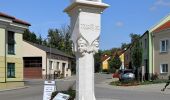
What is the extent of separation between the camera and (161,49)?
5347 centimetres

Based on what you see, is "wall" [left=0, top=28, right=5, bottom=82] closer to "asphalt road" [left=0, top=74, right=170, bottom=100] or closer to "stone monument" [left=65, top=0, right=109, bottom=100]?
"asphalt road" [left=0, top=74, right=170, bottom=100]

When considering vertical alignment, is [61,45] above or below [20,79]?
above

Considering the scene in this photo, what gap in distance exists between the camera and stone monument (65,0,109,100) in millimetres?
10031

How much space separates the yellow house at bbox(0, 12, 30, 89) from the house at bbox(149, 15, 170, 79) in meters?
18.8

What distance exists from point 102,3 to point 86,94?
232 centimetres

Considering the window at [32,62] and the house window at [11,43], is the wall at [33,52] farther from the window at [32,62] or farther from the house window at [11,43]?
the house window at [11,43]

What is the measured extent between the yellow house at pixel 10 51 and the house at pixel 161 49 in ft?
61.6

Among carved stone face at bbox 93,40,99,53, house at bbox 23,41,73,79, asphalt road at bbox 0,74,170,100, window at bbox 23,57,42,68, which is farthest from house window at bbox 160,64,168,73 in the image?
carved stone face at bbox 93,40,99,53

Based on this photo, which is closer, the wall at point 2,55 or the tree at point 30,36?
the wall at point 2,55

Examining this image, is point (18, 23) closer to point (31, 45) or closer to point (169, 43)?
point (169, 43)

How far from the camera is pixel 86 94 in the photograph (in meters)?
10.2

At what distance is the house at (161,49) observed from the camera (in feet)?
171

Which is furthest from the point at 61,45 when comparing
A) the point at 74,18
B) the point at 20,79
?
the point at 74,18

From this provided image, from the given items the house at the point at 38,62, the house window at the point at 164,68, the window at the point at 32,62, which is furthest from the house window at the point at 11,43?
the window at the point at 32,62
